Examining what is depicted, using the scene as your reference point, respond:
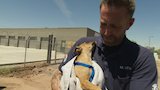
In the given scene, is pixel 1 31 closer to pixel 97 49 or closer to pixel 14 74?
pixel 14 74

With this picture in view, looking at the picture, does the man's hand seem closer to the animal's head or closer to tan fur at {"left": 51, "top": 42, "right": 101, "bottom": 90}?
tan fur at {"left": 51, "top": 42, "right": 101, "bottom": 90}

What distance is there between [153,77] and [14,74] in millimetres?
11256

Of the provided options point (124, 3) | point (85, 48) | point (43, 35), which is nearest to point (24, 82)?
point (85, 48)

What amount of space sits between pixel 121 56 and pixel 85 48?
0.29 metres

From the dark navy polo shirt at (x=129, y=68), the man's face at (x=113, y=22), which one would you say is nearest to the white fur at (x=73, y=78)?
the dark navy polo shirt at (x=129, y=68)

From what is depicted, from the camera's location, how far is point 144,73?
6.95 feet

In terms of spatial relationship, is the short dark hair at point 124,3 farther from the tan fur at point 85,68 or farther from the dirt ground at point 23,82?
the dirt ground at point 23,82

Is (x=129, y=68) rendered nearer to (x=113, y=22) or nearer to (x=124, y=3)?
(x=113, y=22)

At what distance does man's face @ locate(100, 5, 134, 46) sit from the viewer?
2066mm

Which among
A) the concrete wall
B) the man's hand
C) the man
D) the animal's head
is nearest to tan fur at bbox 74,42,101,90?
the animal's head

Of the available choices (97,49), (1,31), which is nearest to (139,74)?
(97,49)

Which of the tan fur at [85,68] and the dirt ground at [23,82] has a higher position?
the tan fur at [85,68]

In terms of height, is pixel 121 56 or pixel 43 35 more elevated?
pixel 121 56

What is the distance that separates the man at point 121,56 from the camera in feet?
6.79
